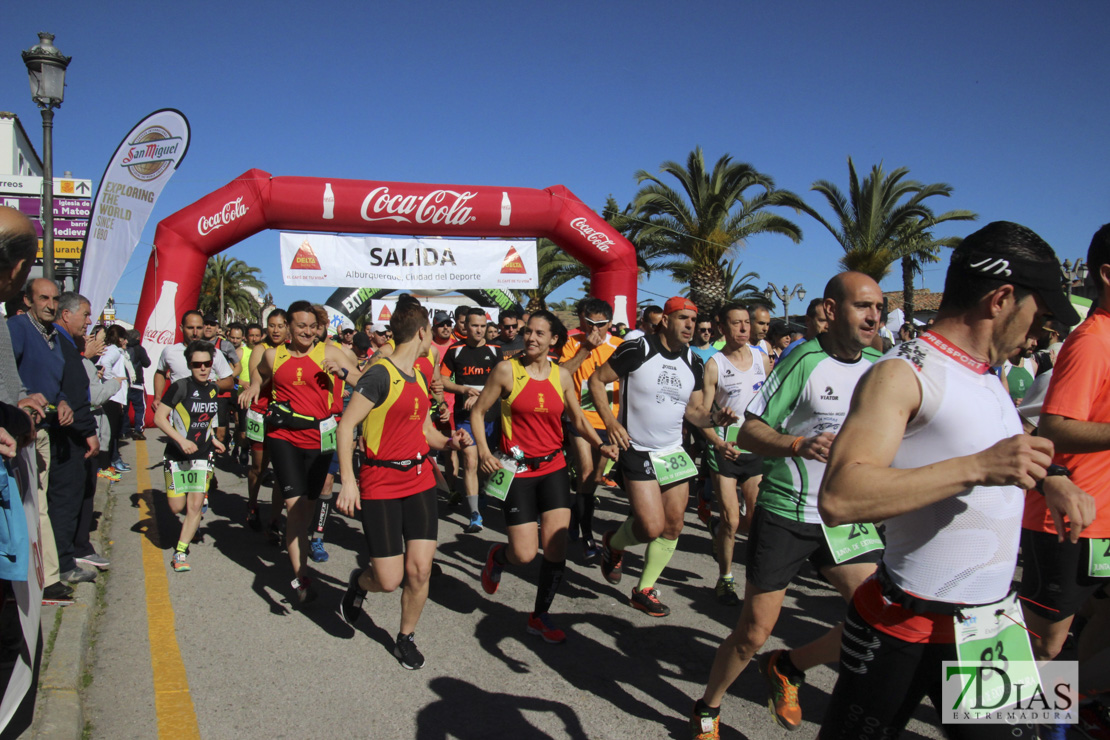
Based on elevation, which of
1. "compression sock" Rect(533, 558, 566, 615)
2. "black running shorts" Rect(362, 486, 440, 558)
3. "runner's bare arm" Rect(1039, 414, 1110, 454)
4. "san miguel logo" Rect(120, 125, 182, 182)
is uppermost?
"san miguel logo" Rect(120, 125, 182, 182)

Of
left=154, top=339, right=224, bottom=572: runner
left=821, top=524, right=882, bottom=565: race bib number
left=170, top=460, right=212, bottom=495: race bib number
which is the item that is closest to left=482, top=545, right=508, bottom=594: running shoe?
left=821, top=524, right=882, bottom=565: race bib number

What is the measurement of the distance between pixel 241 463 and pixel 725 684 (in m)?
9.01

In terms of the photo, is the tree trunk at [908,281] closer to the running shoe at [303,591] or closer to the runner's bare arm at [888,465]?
the running shoe at [303,591]

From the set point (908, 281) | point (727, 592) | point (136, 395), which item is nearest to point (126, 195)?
point (136, 395)

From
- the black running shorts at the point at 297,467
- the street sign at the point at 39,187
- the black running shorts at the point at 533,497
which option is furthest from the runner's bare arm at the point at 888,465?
the street sign at the point at 39,187

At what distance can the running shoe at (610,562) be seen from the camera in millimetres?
5621

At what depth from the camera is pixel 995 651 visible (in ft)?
6.23

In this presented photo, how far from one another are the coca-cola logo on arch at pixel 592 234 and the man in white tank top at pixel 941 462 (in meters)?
11.8

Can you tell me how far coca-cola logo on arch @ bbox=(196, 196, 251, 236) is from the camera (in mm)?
11867

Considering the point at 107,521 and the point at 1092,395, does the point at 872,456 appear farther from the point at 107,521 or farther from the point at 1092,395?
the point at 107,521

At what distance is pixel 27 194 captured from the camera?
25.8m

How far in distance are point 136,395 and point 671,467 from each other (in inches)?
450

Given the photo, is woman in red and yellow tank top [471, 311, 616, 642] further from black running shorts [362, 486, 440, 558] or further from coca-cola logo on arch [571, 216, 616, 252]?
coca-cola logo on arch [571, 216, 616, 252]

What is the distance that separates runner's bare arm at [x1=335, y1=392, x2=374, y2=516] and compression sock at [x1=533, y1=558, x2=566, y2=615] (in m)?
1.24
